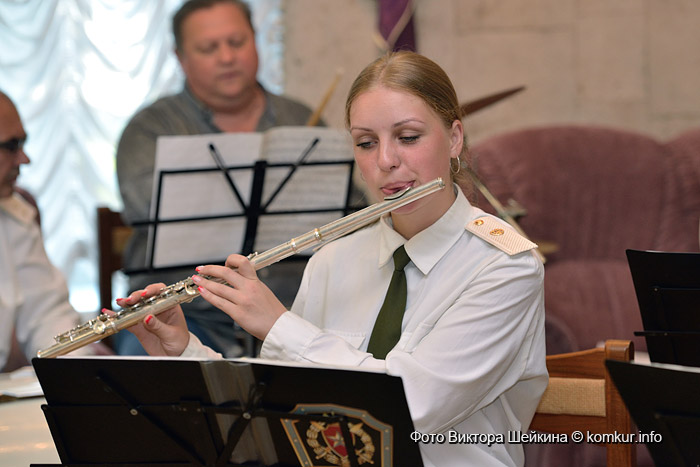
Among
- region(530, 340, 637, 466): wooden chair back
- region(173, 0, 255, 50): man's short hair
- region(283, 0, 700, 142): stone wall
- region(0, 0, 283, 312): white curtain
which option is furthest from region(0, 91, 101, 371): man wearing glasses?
region(283, 0, 700, 142): stone wall

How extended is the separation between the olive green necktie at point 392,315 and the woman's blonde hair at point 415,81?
31 cm

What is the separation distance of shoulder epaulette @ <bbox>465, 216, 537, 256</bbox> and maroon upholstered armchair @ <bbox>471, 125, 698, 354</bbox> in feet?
6.16

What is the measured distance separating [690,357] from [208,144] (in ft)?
5.46

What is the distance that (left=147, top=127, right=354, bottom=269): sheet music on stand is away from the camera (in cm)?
271

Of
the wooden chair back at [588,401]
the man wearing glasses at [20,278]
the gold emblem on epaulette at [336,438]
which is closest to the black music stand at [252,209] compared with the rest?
the man wearing glasses at [20,278]

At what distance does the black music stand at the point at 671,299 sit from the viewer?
1.54m

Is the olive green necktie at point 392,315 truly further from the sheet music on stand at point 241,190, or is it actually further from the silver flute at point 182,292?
the sheet music on stand at point 241,190

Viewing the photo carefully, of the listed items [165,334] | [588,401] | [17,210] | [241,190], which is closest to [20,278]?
[17,210]

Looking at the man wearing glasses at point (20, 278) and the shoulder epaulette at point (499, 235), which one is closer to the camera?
the shoulder epaulette at point (499, 235)

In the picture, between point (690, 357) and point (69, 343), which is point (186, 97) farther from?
point (690, 357)

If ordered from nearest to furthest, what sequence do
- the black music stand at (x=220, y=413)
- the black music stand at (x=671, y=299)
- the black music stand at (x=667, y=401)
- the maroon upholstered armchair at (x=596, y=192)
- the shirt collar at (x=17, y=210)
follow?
the black music stand at (x=667, y=401) → the black music stand at (x=220, y=413) → the black music stand at (x=671, y=299) → the shirt collar at (x=17, y=210) → the maroon upholstered armchair at (x=596, y=192)

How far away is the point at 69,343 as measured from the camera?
5.27ft

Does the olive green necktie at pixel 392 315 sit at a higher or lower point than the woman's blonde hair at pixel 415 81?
lower

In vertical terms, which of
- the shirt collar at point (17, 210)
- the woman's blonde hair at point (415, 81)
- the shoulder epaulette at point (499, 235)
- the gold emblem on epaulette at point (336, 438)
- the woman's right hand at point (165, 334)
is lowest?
the gold emblem on epaulette at point (336, 438)
